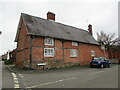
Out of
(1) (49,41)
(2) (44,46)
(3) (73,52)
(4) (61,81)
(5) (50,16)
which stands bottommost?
(4) (61,81)

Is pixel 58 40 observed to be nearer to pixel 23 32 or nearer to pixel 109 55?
pixel 23 32

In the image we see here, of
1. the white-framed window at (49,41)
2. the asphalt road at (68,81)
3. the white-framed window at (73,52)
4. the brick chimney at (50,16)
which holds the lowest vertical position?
the asphalt road at (68,81)

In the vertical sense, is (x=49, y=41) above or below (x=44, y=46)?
above

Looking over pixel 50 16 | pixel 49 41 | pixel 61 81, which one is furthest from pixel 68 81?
pixel 50 16

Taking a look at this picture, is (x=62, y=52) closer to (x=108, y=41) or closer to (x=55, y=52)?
(x=55, y=52)

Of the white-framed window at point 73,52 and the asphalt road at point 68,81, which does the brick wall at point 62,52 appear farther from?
the asphalt road at point 68,81

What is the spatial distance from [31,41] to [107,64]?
13.1 metres

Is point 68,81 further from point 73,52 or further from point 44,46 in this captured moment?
point 73,52

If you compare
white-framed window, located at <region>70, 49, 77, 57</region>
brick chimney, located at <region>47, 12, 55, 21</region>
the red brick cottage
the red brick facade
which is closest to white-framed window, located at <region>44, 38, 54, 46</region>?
the red brick cottage

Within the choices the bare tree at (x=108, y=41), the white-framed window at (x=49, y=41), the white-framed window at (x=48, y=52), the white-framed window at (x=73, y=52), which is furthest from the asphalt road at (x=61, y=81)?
the bare tree at (x=108, y=41)

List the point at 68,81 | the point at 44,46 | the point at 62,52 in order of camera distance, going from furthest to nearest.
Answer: the point at 62,52, the point at 44,46, the point at 68,81

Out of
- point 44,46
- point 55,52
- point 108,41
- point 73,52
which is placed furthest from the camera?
point 108,41

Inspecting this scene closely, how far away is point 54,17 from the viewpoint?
24.8 metres

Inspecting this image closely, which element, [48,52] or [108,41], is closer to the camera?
[48,52]
